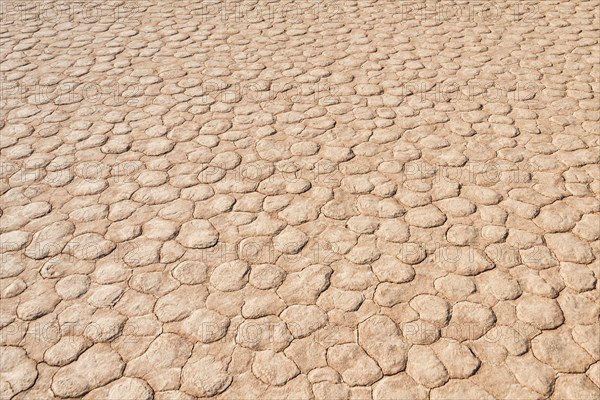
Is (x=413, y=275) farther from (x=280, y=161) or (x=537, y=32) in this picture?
(x=537, y=32)

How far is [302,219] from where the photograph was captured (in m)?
3.71

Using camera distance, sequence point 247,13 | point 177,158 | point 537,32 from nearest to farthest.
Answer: point 177,158, point 537,32, point 247,13

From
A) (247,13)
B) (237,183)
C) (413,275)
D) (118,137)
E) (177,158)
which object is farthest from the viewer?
(247,13)

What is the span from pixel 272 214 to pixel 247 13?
4592 mm

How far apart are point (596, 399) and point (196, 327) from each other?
1870 millimetres

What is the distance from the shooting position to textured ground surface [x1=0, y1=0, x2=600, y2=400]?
274 centimetres

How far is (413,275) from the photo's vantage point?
3.24m

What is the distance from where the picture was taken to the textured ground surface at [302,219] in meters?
2.74

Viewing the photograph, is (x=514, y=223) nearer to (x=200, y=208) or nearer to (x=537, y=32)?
(x=200, y=208)

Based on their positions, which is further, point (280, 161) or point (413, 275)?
point (280, 161)

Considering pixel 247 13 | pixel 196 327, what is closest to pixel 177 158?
pixel 196 327

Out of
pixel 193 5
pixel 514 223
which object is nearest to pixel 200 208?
pixel 514 223

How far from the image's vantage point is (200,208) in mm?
3832

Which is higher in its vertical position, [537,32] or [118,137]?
[118,137]
